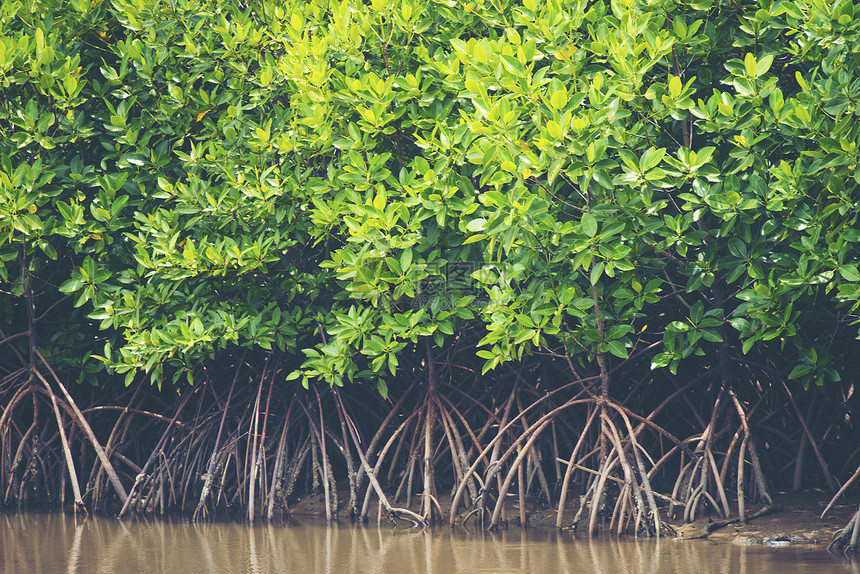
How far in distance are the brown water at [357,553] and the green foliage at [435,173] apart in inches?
43.7

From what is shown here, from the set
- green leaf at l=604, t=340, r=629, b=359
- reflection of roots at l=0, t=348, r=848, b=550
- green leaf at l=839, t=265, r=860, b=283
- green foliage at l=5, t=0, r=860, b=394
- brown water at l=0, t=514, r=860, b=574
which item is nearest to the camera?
green leaf at l=839, t=265, r=860, b=283

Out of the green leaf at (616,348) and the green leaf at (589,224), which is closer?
the green leaf at (589,224)

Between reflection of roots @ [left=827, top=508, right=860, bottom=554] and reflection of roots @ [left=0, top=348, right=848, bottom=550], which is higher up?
reflection of roots @ [left=0, top=348, right=848, bottom=550]

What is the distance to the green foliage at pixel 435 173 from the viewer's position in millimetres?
5266

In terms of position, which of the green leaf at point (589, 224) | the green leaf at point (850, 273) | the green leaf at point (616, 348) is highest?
the green leaf at point (589, 224)

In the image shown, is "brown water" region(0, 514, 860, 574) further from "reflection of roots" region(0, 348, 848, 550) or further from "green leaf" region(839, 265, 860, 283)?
"green leaf" region(839, 265, 860, 283)

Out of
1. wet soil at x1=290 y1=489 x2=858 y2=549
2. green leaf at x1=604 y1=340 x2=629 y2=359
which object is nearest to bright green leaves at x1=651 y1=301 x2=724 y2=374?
green leaf at x1=604 y1=340 x2=629 y2=359

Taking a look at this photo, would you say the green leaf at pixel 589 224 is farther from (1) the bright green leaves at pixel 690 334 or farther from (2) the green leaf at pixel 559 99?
(1) the bright green leaves at pixel 690 334

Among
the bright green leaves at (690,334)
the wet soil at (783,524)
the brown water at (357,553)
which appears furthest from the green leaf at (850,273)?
the wet soil at (783,524)

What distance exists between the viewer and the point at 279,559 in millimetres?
5492

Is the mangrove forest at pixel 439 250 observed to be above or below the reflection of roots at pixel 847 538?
above

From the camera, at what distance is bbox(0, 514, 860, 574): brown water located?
16.7 feet

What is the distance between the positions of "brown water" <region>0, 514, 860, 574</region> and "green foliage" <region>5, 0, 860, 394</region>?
3.64 ft

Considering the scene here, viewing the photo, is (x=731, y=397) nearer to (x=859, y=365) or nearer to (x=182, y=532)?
(x=859, y=365)
